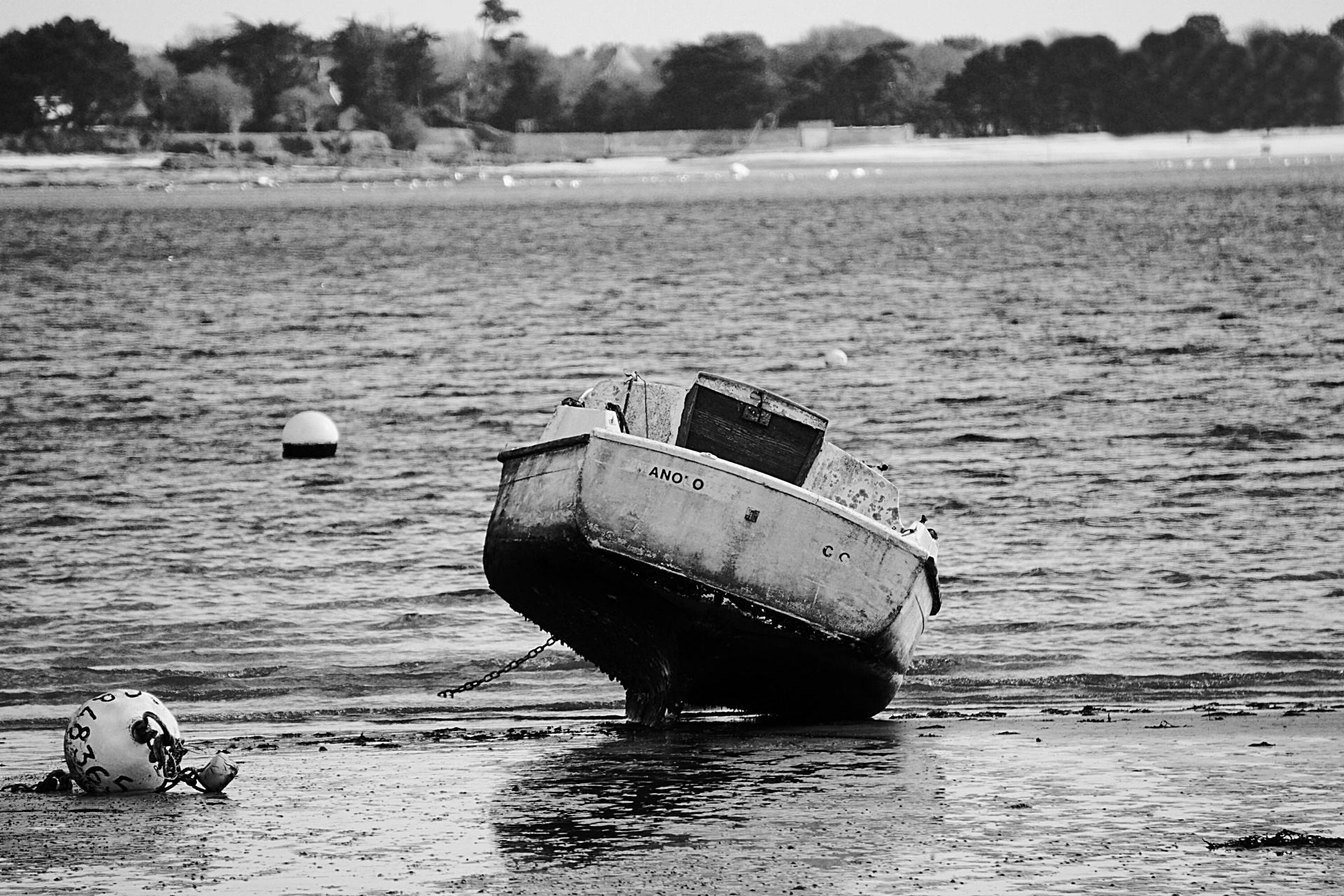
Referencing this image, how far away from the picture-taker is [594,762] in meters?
12.4

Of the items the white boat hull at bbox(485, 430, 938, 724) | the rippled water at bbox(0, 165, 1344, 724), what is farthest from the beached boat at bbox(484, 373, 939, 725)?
the rippled water at bbox(0, 165, 1344, 724)

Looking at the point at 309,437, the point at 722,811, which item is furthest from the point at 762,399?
the point at 309,437

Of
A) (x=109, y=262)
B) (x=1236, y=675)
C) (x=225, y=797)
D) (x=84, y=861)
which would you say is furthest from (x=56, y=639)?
(x=109, y=262)

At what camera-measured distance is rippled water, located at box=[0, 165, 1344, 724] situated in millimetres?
16734

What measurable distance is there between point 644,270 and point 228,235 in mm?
40284

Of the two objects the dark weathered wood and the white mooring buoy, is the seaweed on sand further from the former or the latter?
the white mooring buoy

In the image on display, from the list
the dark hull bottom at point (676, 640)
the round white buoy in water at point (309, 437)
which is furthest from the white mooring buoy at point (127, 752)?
the round white buoy in water at point (309, 437)

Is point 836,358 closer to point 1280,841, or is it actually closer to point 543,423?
point 543,423

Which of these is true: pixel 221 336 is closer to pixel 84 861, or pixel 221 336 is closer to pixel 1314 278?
pixel 1314 278

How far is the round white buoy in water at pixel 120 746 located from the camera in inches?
444

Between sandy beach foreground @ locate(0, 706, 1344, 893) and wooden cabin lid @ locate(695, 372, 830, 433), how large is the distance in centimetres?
238

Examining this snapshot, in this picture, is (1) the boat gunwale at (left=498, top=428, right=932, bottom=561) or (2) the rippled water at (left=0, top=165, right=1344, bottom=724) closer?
(1) the boat gunwale at (left=498, top=428, right=932, bottom=561)

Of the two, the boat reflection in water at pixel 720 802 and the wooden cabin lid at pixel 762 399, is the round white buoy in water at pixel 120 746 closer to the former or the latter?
the boat reflection in water at pixel 720 802

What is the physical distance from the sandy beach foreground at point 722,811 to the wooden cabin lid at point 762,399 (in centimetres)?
238
